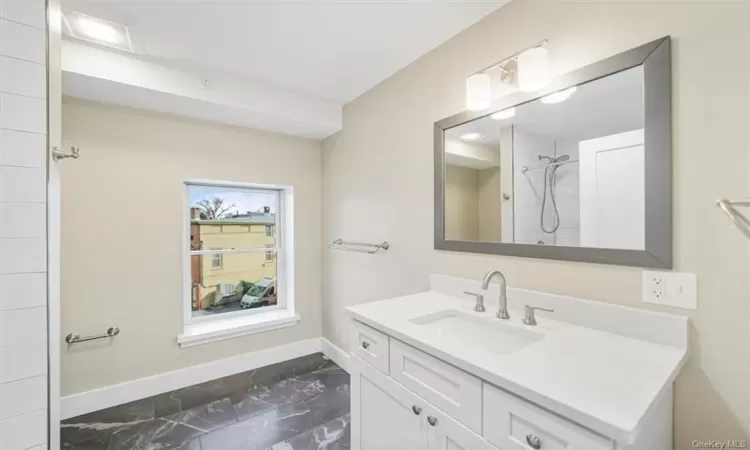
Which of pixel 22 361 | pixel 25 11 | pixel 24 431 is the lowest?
pixel 24 431

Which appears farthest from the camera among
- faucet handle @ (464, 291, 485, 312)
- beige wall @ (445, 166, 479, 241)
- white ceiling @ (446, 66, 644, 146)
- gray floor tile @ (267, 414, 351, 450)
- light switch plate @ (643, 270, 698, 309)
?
gray floor tile @ (267, 414, 351, 450)

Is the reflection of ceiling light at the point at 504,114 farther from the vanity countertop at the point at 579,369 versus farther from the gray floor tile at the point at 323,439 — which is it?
the gray floor tile at the point at 323,439

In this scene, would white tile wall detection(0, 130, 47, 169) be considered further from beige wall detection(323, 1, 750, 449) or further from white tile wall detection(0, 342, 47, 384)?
beige wall detection(323, 1, 750, 449)

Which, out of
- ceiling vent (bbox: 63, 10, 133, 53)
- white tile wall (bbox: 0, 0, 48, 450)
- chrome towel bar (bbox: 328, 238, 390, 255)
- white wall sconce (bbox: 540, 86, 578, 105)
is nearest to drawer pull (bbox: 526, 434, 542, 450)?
white wall sconce (bbox: 540, 86, 578, 105)

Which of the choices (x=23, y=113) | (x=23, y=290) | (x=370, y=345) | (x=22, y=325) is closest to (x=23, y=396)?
(x=22, y=325)

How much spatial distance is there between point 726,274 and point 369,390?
Result: 4.33 feet

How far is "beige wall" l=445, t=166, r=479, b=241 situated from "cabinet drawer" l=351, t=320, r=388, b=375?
0.72 m

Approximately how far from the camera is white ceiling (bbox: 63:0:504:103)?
152 centimetres

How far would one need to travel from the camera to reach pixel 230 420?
6.74ft

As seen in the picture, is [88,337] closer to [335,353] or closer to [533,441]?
[335,353]

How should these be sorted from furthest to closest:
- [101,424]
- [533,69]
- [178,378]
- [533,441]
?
1. [178,378]
2. [101,424]
3. [533,69]
4. [533,441]

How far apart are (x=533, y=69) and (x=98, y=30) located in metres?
2.24

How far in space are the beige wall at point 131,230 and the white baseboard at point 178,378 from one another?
5 centimetres

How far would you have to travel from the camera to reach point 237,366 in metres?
2.60
